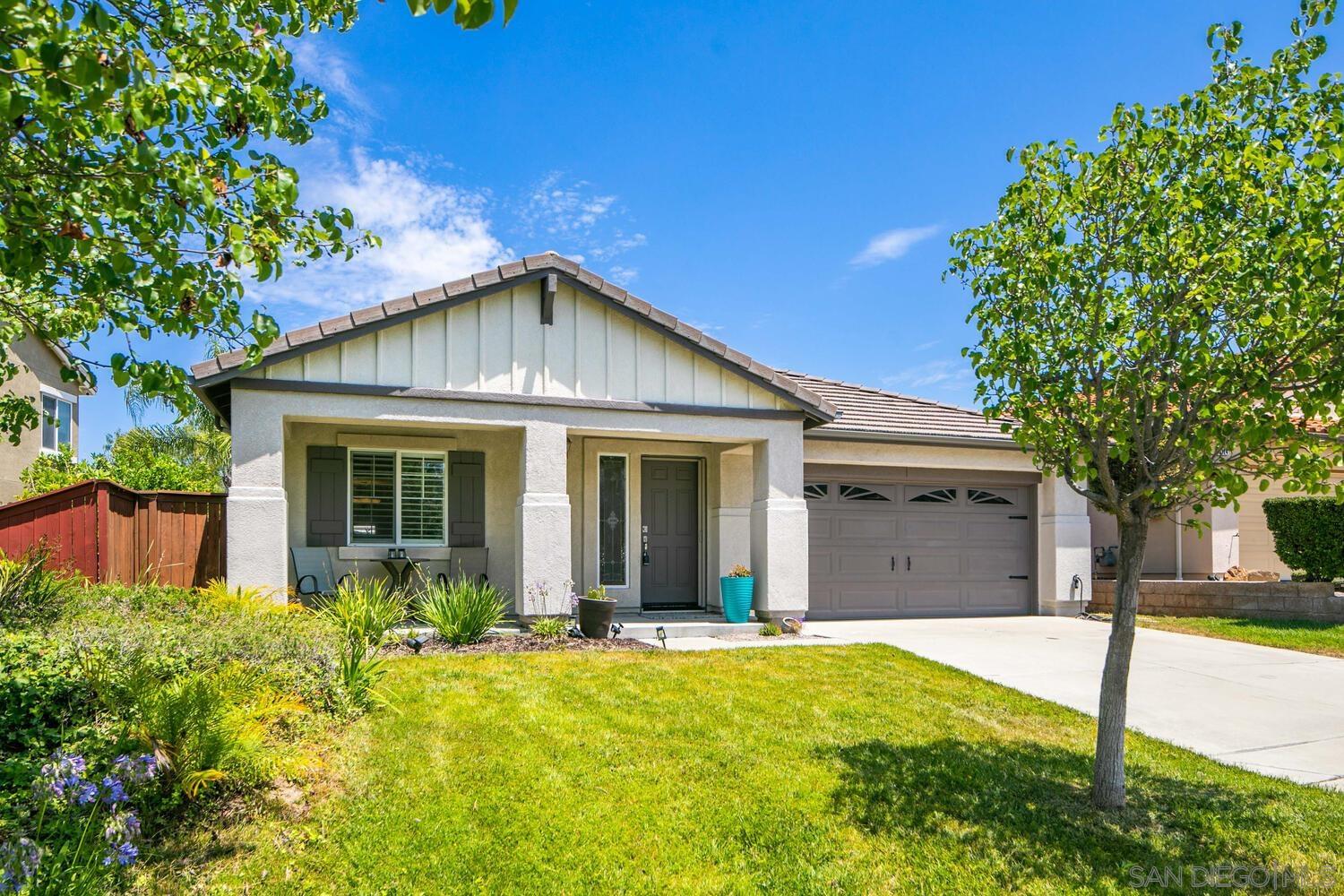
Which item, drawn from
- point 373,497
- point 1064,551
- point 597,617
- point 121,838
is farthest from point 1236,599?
point 121,838

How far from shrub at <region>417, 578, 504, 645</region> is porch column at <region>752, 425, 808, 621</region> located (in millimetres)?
3861

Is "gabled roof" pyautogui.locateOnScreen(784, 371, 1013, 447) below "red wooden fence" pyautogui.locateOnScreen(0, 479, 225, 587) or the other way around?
the other way around

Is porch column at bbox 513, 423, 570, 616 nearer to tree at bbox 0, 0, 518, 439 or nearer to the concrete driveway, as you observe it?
the concrete driveway

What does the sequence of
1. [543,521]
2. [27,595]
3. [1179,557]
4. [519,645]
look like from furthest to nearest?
[1179,557], [543,521], [519,645], [27,595]

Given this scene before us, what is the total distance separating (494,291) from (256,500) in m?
3.78

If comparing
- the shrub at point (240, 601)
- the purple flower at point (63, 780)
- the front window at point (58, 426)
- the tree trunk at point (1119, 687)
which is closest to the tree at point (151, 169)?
the purple flower at point (63, 780)

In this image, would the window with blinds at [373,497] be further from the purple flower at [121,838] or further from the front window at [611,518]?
the purple flower at [121,838]

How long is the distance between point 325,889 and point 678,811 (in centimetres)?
195

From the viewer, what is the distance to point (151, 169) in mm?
3127

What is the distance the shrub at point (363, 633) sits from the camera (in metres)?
6.53

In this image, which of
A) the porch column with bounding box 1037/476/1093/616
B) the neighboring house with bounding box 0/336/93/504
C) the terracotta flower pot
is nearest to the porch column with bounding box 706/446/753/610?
the terracotta flower pot

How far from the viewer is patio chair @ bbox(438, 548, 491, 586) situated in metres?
12.4

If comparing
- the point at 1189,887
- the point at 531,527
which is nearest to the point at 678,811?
the point at 1189,887

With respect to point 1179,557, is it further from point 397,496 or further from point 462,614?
point 397,496
